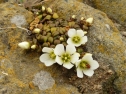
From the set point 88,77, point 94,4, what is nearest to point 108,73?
point 88,77

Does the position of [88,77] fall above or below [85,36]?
below

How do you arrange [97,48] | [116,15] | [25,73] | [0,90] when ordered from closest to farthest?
[0,90] < [25,73] < [97,48] < [116,15]

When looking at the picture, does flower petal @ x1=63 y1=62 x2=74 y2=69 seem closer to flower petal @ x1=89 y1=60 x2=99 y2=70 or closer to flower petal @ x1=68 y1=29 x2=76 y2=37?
flower petal @ x1=89 y1=60 x2=99 y2=70

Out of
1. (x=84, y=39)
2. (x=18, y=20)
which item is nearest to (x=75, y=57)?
(x=84, y=39)

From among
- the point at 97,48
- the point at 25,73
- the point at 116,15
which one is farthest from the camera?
the point at 116,15

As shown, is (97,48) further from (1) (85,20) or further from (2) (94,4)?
(2) (94,4)

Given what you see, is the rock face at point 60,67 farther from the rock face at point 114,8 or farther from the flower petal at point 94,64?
the rock face at point 114,8

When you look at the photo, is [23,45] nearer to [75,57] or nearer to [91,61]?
[75,57]

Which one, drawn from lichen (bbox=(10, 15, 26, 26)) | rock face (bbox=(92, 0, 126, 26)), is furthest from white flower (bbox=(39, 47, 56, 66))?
rock face (bbox=(92, 0, 126, 26))

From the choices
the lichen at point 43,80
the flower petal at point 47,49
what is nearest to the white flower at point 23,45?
the flower petal at point 47,49
